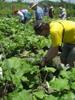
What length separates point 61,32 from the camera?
6492 millimetres

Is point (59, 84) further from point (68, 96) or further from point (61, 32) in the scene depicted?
point (61, 32)

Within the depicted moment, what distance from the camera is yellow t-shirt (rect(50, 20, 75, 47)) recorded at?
6.30 meters

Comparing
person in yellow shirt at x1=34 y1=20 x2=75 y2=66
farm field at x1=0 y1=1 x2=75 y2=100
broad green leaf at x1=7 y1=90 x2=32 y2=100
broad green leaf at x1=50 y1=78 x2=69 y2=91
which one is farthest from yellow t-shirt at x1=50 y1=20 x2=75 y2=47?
broad green leaf at x1=7 y1=90 x2=32 y2=100

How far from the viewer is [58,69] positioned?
6.46 m

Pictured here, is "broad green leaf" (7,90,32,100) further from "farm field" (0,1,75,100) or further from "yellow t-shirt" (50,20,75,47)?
"yellow t-shirt" (50,20,75,47)

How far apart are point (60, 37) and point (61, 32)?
0.35 ft

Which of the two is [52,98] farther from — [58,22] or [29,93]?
[58,22]

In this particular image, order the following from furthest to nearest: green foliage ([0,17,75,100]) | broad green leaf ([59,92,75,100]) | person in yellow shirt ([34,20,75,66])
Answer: person in yellow shirt ([34,20,75,66]) < green foliage ([0,17,75,100]) < broad green leaf ([59,92,75,100])

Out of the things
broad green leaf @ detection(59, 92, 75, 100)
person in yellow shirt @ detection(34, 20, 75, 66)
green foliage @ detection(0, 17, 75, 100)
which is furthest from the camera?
person in yellow shirt @ detection(34, 20, 75, 66)

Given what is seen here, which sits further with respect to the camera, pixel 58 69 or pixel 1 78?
pixel 58 69

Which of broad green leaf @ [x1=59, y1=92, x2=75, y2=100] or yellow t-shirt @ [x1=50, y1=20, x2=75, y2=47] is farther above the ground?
yellow t-shirt @ [x1=50, y1=20, x2=75, y2=47]

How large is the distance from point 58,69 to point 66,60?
98cm

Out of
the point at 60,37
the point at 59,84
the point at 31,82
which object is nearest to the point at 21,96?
the point at 59,84

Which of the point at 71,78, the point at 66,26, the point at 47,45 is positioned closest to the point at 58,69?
the point at 66,26
